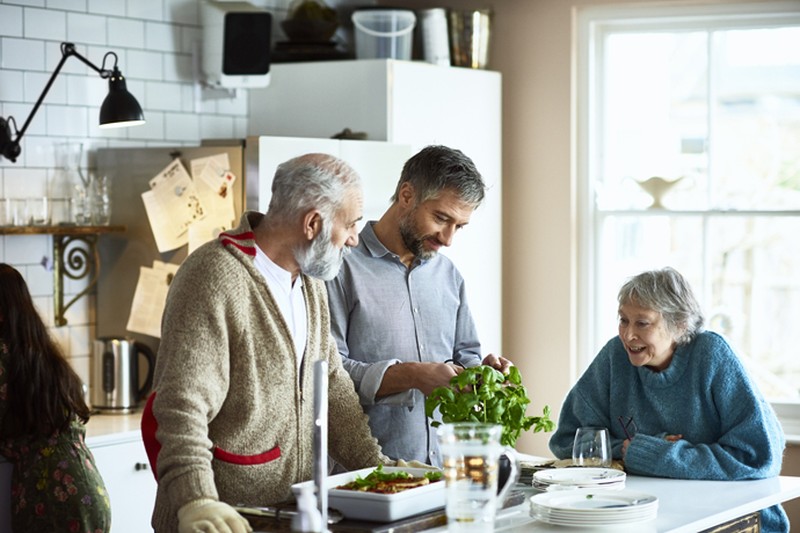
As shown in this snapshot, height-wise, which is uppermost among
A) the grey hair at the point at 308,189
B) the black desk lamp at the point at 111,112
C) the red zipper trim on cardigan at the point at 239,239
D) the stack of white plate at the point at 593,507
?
the black desk lamp at the point at 111,112

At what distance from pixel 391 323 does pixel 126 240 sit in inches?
65.6

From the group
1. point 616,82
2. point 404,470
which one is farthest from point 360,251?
point 616,82

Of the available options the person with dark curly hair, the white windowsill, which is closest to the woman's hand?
the person with dark curly hair

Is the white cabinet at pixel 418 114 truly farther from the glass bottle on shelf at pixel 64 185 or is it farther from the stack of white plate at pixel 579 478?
the stack of white plate at pixel 579 478

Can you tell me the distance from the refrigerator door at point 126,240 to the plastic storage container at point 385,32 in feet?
3.31

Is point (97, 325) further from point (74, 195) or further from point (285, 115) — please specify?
point (285, 115)

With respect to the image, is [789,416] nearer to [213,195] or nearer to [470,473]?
[213,195]

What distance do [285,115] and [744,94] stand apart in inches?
75.1

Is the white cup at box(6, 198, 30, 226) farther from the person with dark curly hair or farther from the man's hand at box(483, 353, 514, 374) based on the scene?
the man's hand at box(483, 353, 514, 374)

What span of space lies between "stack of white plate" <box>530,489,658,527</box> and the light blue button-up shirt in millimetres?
530

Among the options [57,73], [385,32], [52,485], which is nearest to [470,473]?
[52,485]

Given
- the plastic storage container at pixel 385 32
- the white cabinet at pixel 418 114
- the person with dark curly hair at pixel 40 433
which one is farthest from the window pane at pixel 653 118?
the person with dark curly hair at pixel 40 433

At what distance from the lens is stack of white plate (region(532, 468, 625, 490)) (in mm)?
2854

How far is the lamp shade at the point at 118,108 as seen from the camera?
412cm
